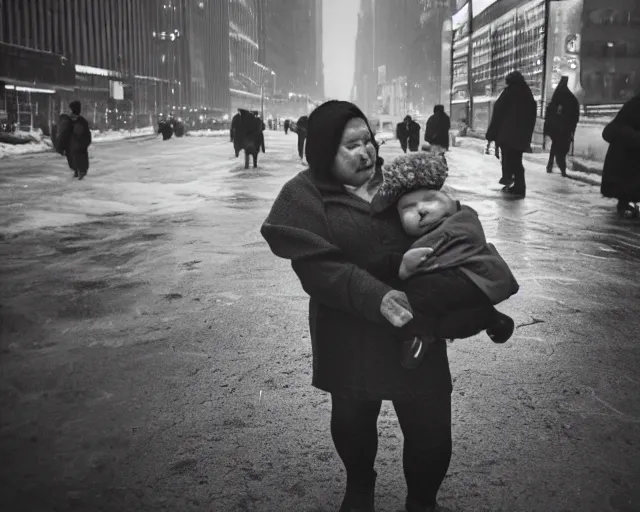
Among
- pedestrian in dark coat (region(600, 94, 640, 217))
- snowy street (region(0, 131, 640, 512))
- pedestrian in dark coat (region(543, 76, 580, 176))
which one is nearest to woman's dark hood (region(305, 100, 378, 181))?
snowy street (region(0, 131, 640, 512))

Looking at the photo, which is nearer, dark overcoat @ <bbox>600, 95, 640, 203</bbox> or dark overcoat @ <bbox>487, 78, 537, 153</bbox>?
dark overcoat @ <bbox>600, 95, 640, 203</bbox>

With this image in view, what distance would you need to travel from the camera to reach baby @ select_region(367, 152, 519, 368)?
7.06 feet

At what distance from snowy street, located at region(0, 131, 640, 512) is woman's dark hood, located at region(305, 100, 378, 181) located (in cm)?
130

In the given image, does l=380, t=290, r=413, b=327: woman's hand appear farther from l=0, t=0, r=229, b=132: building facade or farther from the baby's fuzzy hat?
l=0, t=0, r=229, b=132: building facade

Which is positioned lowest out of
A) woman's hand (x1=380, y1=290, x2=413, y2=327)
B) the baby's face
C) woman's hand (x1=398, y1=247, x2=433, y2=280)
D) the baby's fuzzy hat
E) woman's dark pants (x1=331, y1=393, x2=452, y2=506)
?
woman's dark pants (x1=331, y1=393, x2=452, y2=506)

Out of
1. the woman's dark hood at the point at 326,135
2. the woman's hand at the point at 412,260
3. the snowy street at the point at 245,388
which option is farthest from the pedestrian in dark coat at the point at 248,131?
the woman's hand at the point at 412,260

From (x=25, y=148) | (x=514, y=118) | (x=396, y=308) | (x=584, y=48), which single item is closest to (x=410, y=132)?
(x=584, y=48)

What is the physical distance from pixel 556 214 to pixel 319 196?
30.2ft

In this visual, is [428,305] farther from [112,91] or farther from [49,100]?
[112,91]

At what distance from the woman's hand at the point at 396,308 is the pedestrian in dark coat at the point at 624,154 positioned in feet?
25.7

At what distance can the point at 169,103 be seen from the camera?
89.3m

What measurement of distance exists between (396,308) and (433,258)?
0.19 m

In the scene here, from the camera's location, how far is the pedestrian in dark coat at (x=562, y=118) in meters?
16.8

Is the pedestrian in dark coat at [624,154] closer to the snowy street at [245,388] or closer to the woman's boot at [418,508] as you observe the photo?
the snowy street at [245,388]
